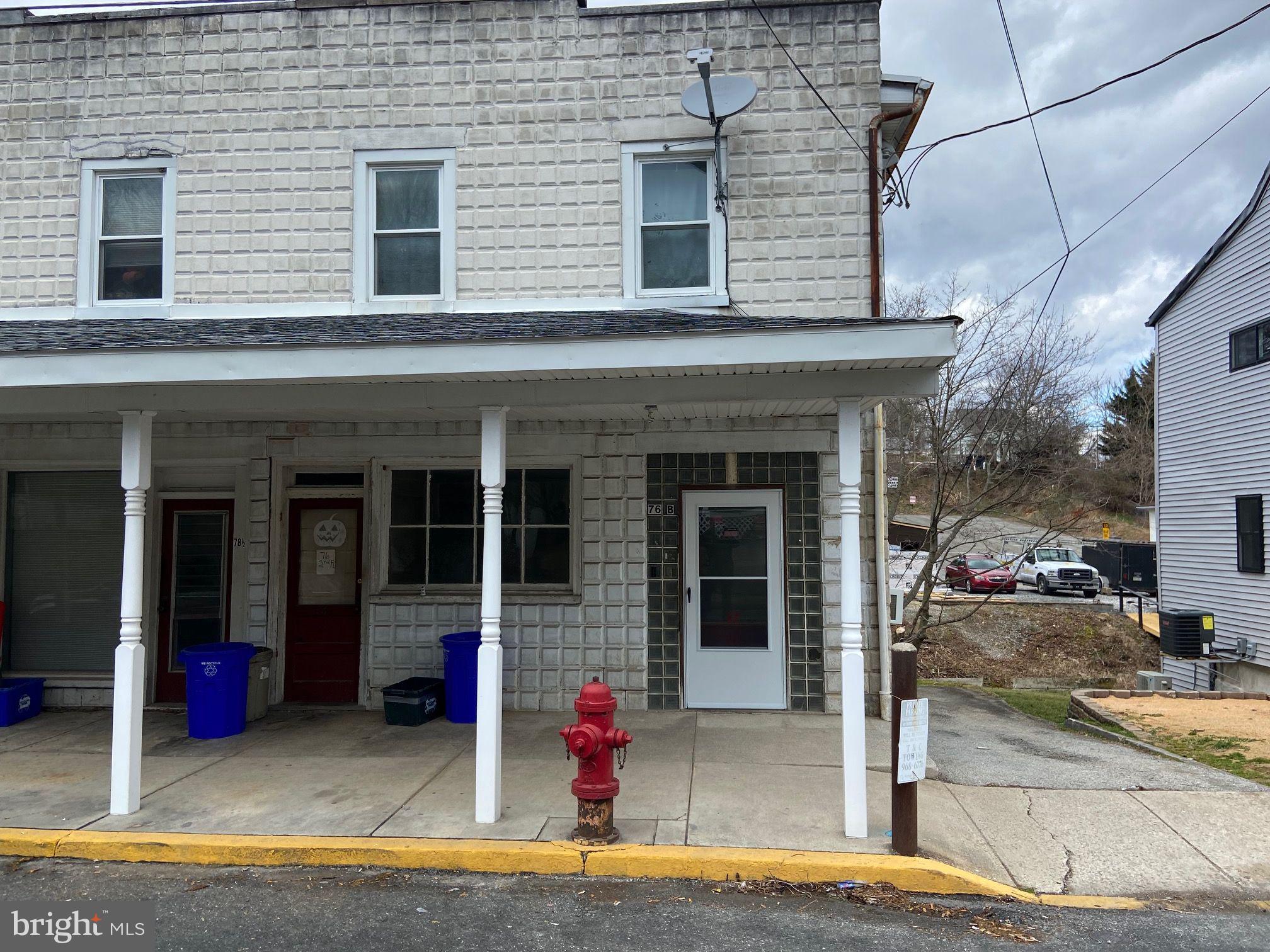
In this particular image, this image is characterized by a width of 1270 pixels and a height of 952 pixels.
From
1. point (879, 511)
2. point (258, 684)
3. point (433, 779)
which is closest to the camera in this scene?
point (433, 779)

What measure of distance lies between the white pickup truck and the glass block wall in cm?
2411

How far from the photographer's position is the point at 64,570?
9055mm

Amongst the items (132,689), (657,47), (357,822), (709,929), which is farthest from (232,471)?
(709,929)

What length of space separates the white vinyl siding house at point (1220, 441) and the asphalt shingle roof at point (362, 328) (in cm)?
1232

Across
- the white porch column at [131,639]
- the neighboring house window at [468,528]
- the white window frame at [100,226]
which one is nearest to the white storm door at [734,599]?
the neighboring house window at [468,528]

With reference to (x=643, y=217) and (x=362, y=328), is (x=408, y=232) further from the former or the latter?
(x=362, y=328)

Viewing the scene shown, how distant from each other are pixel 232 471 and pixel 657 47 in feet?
19.4

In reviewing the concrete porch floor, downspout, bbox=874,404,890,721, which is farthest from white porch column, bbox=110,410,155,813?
downspout, bbox=874,404,890,721

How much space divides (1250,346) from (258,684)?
52.5 ft

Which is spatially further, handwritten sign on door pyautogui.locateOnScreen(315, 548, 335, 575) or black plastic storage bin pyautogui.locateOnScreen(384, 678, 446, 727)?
handwritten sign on door pyautogui.locateOnScreen(315, 548, 335, 575)

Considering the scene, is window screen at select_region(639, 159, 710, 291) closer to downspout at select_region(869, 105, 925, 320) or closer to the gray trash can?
downspout at select_region(869, 105, 925, 320)

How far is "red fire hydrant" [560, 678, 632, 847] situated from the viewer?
5258 millimetres

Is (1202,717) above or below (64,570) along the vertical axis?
below

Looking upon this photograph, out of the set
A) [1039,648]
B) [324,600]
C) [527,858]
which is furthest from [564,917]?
[1039,648]
